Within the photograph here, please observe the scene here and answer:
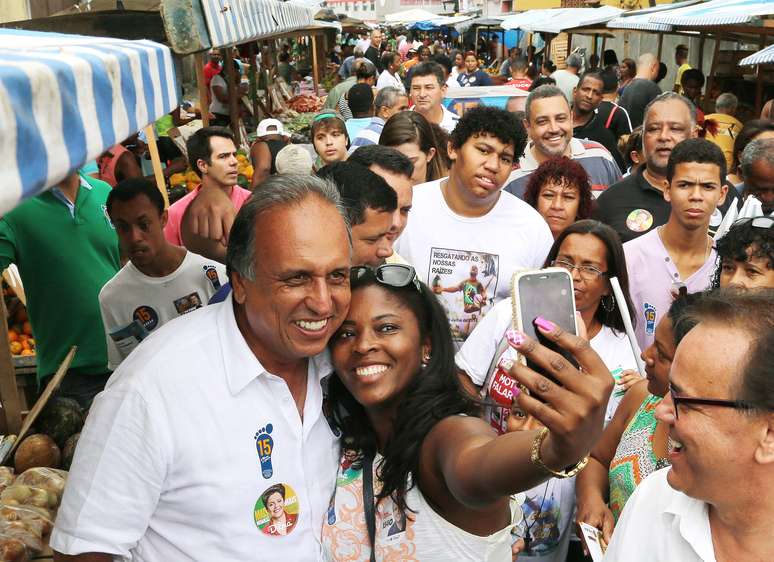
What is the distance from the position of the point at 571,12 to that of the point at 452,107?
952 centimetres

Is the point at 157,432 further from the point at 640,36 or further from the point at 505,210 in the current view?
the point at 640,36

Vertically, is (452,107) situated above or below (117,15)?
below

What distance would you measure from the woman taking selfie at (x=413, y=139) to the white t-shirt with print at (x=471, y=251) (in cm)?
106

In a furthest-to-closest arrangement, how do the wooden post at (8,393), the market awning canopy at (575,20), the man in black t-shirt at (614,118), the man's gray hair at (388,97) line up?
the market awning canopy at (575,20) → the man's gray hair at (388,97) → the man in black t-shirt at (614,118) → the wooden post at (8,393)

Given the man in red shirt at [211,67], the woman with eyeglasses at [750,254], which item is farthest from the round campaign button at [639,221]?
the man in red shirt at [211,67]

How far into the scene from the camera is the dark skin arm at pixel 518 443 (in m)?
1.39

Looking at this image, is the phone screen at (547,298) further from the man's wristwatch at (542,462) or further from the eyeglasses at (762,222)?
the eyeglasses at (762,222)

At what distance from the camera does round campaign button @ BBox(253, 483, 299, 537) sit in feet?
6.45

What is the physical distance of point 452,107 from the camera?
29.5 ft

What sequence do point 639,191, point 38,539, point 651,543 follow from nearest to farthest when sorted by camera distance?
point 651,543, point 38,539, point 639,191

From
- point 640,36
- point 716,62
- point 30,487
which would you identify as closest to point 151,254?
point 30,487

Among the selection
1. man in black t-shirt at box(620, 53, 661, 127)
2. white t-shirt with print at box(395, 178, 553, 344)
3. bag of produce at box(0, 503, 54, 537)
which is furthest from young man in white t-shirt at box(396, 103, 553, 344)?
man in black t-shirt at box(620, 53, 661, 127)

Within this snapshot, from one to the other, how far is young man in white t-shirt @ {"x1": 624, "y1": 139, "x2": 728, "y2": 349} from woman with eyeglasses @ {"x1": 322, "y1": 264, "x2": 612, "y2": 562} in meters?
1.83

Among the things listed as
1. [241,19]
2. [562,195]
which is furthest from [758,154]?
[241,19]
